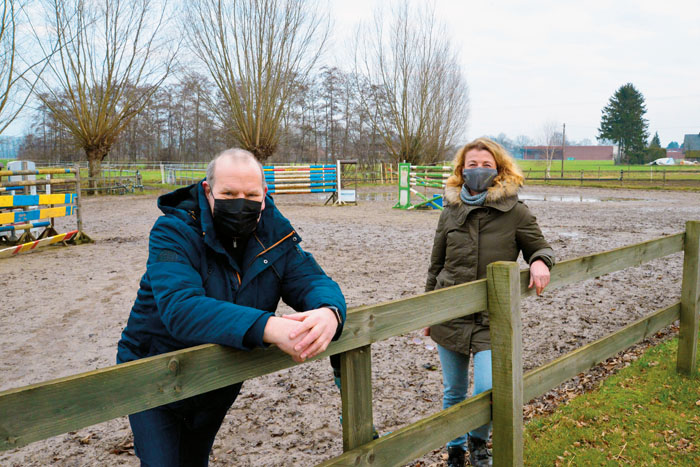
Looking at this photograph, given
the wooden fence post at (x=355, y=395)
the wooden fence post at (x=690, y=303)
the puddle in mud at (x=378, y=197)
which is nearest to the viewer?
the wooden fence post at (x=355, y=395)

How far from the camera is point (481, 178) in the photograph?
2650mm

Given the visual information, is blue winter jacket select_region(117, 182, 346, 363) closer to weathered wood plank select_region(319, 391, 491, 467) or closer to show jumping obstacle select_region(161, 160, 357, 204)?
weathered wood plank select_region(319, 391, 491, 467)

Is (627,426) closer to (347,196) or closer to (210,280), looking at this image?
(210,280)

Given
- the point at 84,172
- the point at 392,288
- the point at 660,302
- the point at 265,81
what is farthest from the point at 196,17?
the point at 660,302

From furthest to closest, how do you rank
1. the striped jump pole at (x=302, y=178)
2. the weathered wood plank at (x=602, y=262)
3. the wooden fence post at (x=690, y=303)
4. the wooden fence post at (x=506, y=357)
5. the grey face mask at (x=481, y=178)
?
the striped jump pole at (x=302, y=178) < the wooden fence post at (x=690, y=303) < the grey face mask at (x=481, y=178) < the weathered wood plank at (x=602, y=262) < the wooden fence post at (x=506, y=357)

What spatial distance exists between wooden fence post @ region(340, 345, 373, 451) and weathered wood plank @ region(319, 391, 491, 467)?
5 centimetres

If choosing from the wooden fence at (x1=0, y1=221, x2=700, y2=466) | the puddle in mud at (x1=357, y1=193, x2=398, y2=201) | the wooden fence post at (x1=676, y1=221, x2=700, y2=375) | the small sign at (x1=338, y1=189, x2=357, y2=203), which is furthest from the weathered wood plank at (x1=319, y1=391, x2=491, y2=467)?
the puddle in mud at (x1=357, y1=193, x2=398, y2=201)

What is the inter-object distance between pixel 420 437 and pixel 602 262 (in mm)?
1656

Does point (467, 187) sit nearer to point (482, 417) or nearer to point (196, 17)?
point (482, 417)

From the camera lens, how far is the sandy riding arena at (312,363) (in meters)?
3.16

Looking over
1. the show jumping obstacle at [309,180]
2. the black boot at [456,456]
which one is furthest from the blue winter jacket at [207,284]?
the show jumping obstacle at [309,180]

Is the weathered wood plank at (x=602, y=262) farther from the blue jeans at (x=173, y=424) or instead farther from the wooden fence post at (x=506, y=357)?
the blue jeans at (x=173, y=424)

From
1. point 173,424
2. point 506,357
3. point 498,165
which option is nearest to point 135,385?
point 173,424

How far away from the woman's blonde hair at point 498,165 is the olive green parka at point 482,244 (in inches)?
2.0
